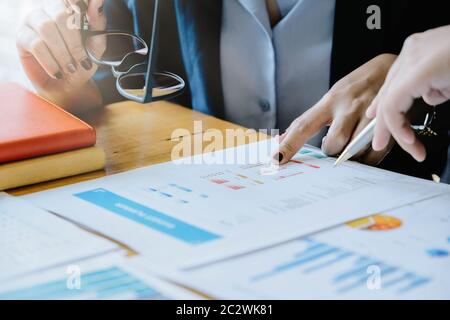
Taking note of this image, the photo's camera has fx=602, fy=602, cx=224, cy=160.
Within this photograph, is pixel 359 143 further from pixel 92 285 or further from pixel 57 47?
pixel 57 47

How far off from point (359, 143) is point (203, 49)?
50 cm

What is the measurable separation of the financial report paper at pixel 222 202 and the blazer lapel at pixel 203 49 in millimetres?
381

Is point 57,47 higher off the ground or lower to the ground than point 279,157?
higher

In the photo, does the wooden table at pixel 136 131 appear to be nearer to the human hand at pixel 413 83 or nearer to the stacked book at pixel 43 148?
the stacked book at pixel 43 148

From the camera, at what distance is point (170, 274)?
0.52 m

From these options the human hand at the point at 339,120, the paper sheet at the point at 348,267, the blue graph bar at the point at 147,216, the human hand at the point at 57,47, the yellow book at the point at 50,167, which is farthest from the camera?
the human hand at the point at 57,47

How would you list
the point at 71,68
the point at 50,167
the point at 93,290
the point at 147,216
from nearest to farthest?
the point at 93,290, the point at 147,216, the point at 50,167, the point at 71,68

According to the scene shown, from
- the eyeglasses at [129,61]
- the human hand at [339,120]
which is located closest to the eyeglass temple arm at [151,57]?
the eyeglasses at [129,61]

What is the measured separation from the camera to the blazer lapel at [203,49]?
120 centimetres

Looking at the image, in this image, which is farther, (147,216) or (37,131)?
(37,131)

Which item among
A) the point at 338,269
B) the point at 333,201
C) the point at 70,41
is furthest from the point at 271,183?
the point at 70,41

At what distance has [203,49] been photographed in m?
1.22

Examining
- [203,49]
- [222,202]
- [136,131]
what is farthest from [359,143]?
[203,49]

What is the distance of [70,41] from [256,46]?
36 cm
